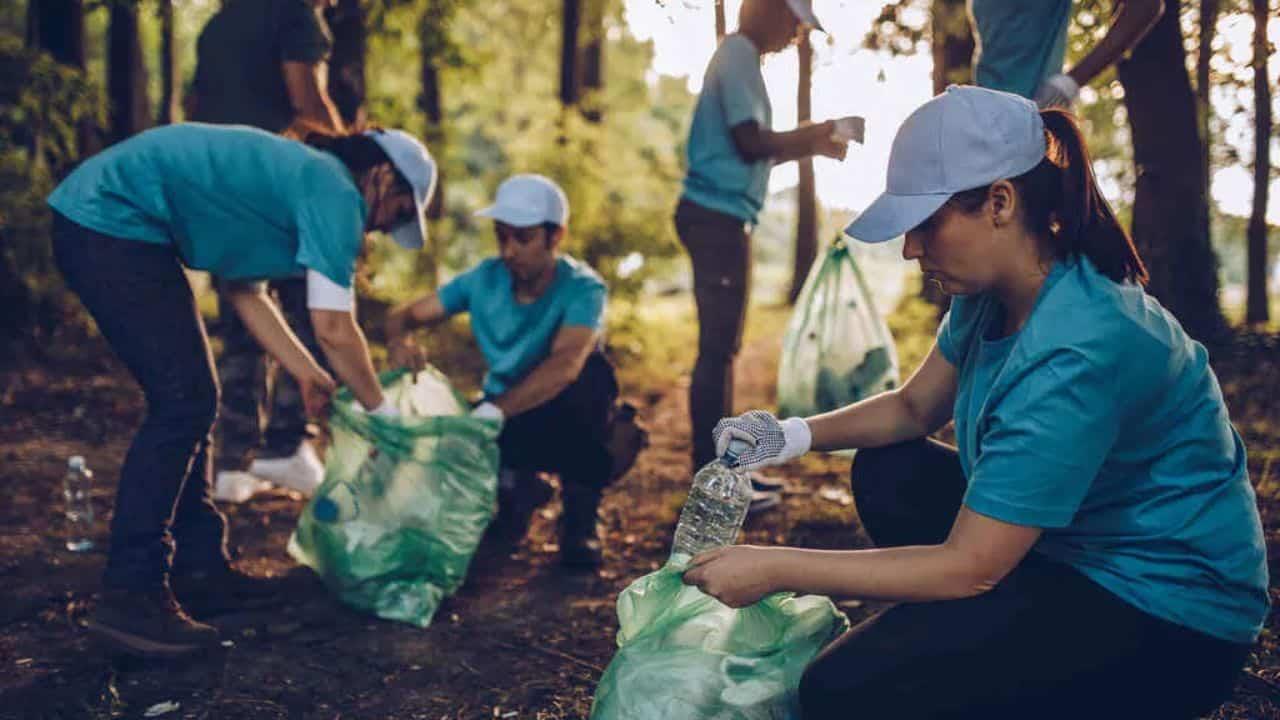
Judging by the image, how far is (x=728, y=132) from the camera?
12.8ft

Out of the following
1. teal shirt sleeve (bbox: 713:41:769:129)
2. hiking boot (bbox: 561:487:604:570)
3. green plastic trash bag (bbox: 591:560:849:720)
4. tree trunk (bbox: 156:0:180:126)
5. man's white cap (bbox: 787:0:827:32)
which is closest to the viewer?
green plastic trash bag (bbox: 591:560:849:720)

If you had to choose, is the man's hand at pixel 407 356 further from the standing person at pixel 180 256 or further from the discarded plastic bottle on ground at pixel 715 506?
the discarded plastic bottle on ground at pixel 715 506

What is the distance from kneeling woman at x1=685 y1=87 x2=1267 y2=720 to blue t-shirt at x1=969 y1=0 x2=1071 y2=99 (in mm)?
1720

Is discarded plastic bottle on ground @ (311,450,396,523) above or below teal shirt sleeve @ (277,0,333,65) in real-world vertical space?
below

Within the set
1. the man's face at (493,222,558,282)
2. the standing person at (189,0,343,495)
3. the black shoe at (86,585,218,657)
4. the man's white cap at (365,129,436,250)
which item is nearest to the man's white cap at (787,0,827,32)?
the man's face at (493,222,558,282)

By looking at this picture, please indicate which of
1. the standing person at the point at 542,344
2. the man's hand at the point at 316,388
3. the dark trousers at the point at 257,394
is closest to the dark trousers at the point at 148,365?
the man's hand at the point at 316,388

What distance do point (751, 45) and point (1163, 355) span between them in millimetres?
2420

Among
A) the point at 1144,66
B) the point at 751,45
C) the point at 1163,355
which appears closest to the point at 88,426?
the point at 751,45

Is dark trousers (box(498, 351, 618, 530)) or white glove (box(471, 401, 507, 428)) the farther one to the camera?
dark trousers (box(498, 351, 618, 530))

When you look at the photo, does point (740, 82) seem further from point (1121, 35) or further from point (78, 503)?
point (78, 503)

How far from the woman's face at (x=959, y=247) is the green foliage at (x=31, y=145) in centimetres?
592

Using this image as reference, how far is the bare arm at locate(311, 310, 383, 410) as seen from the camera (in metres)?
2.76

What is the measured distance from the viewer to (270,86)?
395 cm

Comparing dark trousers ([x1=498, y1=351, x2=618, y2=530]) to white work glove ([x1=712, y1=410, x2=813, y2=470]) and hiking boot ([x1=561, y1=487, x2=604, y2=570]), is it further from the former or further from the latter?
white work glove ([x1=712, y1=410, x2=813, y2=470])
